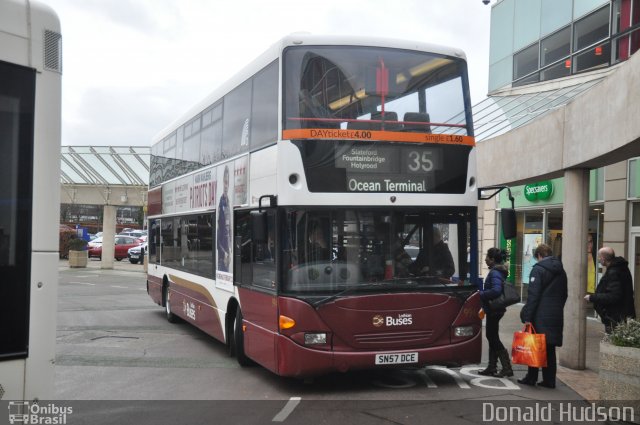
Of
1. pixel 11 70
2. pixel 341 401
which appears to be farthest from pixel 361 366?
pixel 11 70

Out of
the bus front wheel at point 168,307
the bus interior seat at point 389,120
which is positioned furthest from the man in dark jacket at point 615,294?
the bus front wheel at point 168,307

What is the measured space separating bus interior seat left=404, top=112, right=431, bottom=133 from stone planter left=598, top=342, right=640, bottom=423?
3.27m

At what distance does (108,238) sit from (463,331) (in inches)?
1207

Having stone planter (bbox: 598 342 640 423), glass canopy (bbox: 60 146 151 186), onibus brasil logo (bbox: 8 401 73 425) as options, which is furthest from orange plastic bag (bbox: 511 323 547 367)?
glass canopy (bbox: 60 146 151 186)

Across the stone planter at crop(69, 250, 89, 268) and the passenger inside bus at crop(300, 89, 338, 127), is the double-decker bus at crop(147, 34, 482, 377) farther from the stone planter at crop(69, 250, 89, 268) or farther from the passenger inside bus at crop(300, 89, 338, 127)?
the stone planter at crop(69, 250, 89, 268)

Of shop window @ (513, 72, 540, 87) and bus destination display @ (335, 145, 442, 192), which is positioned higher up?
shop window @ (513, 72, 540, 87)

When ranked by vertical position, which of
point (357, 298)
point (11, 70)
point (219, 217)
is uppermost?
point (11, 70)

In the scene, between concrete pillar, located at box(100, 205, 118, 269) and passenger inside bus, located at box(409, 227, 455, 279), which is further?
concrete pillar, located at box(100, 205, 118, 269)

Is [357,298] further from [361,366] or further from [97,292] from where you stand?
[97,292]

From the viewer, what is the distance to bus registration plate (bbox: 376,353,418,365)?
789 cm

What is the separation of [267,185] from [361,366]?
250 cm

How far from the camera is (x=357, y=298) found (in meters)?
7.84

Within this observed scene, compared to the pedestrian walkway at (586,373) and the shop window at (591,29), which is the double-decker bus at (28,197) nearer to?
the pedestrian walkway at (586,373)

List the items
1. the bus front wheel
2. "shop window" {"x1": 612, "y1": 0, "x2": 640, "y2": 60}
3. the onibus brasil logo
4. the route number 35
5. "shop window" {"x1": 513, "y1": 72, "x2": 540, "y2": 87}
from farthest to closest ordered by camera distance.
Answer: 1. "shop window" {"x1": 513, "y1": 72, "x2": 540, "y2": 87}
2. "shop window" {"x1": 612, "y1": 0, "x2": 640, "y2": 60}
3. the bus front wheel
4. the route number 35
5. the onibus brasil logo
